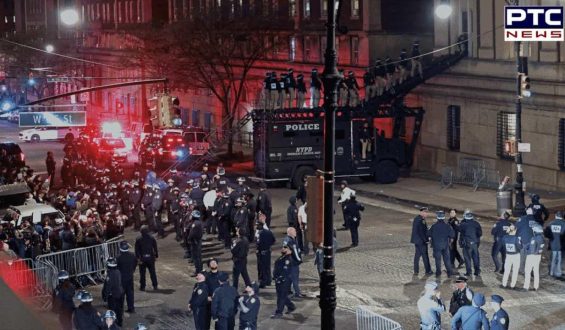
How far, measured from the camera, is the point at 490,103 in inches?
1545

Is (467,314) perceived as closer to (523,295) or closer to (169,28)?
(523,295)

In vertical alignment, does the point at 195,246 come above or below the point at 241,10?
below

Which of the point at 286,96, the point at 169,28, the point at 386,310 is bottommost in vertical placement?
the point at 386,310

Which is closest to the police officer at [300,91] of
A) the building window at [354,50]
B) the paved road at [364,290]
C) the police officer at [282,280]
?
the building window at [354,50]

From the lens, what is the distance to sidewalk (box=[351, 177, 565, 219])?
32.5m

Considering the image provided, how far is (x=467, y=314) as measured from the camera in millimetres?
14227

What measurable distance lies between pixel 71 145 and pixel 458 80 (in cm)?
1758

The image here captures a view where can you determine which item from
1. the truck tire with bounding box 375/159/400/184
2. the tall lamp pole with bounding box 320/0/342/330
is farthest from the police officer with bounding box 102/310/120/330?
the truck tire with bounding box 375/159/400/184

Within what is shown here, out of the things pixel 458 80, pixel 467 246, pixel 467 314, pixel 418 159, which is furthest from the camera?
pixel 418 159

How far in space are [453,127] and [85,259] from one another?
2324 cm

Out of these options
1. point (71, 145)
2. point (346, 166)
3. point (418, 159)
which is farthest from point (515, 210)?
point (71, 145)

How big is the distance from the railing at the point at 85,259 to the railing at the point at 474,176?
17.8 metres

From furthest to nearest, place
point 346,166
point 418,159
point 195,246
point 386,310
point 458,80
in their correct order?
1. point 418,159
2. point 458,80
3. point 346,166
4. point 195,246
5. point 386,310

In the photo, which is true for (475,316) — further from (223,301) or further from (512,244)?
(512,244)
